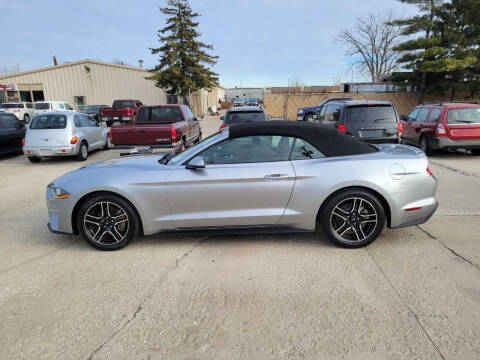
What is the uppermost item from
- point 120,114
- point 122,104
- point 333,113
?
point 122,104

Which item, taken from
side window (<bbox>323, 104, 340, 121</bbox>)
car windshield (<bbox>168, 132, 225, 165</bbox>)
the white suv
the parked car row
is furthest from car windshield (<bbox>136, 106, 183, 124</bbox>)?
the white suv

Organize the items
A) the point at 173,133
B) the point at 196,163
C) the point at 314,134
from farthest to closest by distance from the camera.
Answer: the point at 173,133 < the point at 314,134 < the point at 196,163

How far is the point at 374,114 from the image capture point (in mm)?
8391

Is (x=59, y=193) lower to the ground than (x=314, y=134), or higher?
lower

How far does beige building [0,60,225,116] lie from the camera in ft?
110

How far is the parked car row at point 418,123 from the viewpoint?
8.36 meters

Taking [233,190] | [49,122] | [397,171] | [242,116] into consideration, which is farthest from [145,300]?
[49,122]

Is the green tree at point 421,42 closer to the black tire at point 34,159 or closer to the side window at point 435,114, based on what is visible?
the side window at point 435,114

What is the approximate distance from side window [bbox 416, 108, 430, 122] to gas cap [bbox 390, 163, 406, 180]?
7.59m

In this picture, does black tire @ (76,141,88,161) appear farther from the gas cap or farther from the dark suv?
the gas cap

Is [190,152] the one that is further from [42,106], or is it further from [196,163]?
[42,106]

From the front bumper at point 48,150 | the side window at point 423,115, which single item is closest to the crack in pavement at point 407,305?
the side window at point 423,115

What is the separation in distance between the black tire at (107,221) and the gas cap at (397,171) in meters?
3.05

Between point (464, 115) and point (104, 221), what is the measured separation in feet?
32.3
